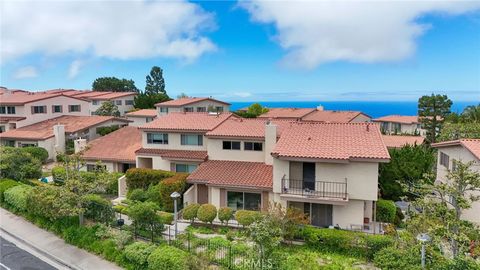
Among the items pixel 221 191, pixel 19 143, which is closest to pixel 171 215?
pixel 221 191

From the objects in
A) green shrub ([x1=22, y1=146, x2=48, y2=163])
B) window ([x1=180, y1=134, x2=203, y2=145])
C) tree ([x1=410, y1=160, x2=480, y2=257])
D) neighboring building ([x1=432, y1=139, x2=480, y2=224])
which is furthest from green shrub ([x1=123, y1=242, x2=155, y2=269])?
green shrub ([x1=22, y1=146, x2=48, y2=163])

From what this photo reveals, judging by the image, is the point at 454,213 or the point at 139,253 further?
the point at 139,253

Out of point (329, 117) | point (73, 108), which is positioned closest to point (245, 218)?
point (329, 117)

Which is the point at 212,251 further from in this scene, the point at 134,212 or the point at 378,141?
the point at 378,141

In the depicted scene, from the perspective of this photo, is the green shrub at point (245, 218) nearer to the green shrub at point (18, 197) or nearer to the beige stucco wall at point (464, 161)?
the beige stucco wall at point (464, 161)

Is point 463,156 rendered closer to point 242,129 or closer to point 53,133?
point 242,129

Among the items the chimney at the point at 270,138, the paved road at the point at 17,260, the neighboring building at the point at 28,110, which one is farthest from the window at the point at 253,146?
the neighboring building at the point at 28,110
